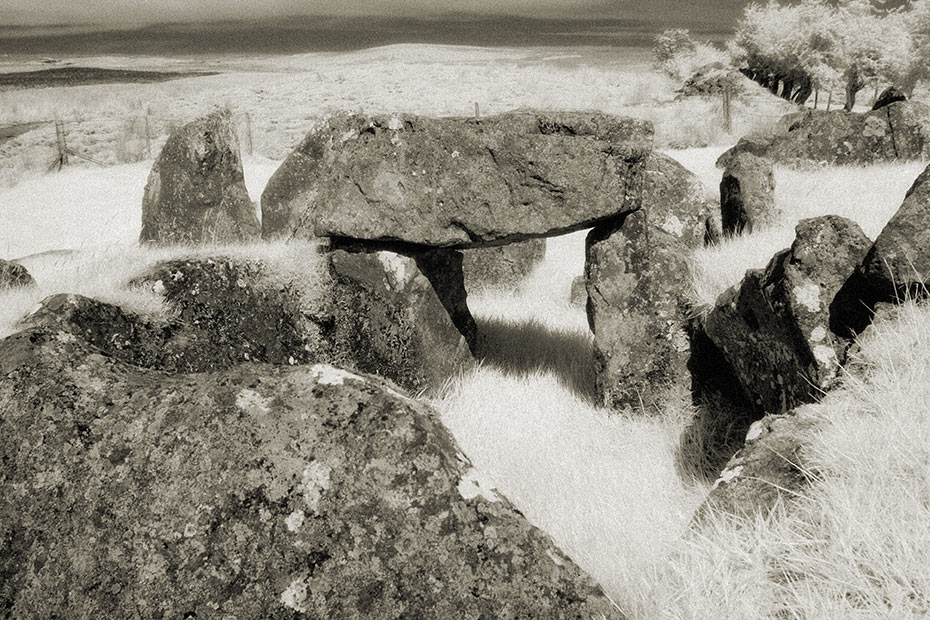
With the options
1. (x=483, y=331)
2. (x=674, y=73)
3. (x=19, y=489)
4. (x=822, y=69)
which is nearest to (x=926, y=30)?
(x=822, y=69)

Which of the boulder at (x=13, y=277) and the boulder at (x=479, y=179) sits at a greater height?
the boulder at (x=479, y=179)

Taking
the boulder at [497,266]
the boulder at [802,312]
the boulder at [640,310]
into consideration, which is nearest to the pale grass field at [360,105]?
the boulder at [497,266]

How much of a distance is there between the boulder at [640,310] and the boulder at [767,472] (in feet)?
8.65

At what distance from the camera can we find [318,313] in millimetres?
6520

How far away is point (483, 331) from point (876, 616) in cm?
617

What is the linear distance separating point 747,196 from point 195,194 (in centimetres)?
761

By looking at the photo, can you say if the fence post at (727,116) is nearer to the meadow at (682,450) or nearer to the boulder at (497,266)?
the meadow at (682,450)

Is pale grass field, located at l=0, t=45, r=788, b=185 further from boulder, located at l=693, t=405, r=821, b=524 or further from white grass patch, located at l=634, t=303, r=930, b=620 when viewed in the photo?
white grass patch, located at l=634, t=303, r=930, b=620

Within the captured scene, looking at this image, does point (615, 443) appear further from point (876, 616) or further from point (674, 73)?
point (674, 73)

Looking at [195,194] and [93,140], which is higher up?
[195,194]

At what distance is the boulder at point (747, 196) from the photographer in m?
9.08

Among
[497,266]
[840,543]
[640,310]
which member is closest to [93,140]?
[497,266]

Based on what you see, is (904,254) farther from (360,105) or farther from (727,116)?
(360,105)

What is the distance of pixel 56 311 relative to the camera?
360 centimetres
